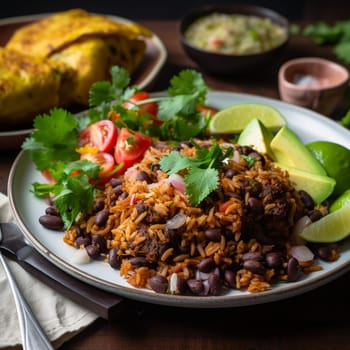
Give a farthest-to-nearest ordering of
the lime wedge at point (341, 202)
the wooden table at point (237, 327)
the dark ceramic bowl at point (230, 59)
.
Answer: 1. the dark ceramic bowl at point (230, 59)
2. the lime wedge at point (341, 202)
3. the wooden table at point (237, 327)

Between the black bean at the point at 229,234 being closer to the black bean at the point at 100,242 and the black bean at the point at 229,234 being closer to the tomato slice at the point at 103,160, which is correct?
the black bean at the point at 100,242

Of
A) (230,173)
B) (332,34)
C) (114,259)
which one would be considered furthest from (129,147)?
(332,34)

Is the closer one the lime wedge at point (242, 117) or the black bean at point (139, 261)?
the black bean at point (139, 261)

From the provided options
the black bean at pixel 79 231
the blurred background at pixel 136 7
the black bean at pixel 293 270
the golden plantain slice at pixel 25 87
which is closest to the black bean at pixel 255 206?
the black bean at pixel 293 270

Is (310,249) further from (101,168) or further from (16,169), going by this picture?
(16,169)

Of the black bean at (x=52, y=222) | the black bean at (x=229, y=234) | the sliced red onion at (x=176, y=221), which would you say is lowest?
the black bean at (x=52, y=222)

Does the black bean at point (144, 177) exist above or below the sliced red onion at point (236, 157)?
below

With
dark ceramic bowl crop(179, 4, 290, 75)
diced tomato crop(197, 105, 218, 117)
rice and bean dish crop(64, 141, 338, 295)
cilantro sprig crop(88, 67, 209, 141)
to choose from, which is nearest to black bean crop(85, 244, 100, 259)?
rice and bean dish crop(64, 141, 338, 295)
